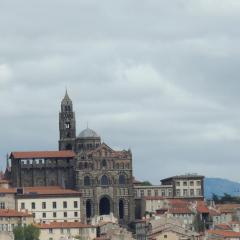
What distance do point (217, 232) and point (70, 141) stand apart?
3068cm

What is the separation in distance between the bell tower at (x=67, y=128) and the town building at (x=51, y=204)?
12.0 meters

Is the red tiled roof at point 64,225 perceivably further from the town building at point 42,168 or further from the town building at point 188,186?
Result: the town building at point 188,186

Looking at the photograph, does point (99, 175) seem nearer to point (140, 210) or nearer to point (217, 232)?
point (140, 210)

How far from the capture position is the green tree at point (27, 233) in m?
145

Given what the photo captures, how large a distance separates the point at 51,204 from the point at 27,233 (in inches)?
591

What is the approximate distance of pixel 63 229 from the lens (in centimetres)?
15050

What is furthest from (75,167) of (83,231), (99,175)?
(83,231)

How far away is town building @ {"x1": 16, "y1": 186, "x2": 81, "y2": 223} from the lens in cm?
15912

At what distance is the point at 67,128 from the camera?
17175cm

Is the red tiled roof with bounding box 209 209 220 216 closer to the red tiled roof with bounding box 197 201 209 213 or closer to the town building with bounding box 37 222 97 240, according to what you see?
the red tiled roof with bounding box 197 201 209 213

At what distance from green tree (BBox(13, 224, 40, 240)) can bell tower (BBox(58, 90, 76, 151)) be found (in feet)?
82.9

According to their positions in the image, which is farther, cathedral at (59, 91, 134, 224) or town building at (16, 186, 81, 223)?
cathedral at (59, 91, 134, 224)

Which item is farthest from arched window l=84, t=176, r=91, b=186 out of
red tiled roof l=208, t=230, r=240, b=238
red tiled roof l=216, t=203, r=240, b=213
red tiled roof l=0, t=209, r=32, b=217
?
red tiled roof l=208, t=230, r=240, b=238

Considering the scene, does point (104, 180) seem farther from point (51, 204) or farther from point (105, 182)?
point (51, 204)
